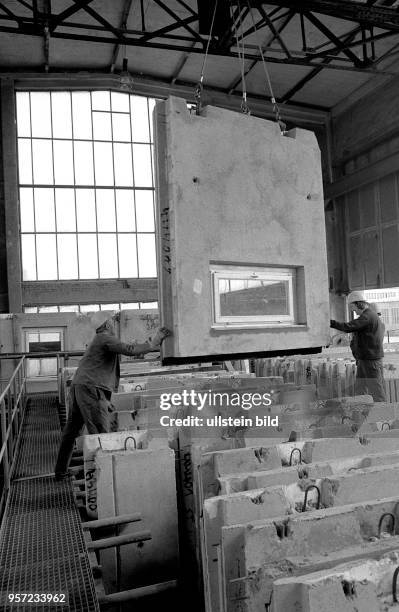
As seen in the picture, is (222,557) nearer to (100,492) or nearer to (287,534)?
(287,534)

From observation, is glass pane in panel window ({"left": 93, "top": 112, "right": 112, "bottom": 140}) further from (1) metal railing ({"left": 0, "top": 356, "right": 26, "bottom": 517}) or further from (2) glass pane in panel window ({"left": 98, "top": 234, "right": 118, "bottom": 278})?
(1) metal railing ({"left": 0, "top": 356, "right": 26, "bottom": 517})

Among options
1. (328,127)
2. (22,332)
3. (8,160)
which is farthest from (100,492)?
(328,127)

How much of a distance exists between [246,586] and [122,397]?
388 centimetres

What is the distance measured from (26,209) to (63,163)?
1.81 metres

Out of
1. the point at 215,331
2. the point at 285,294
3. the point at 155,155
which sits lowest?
the point at 215,331

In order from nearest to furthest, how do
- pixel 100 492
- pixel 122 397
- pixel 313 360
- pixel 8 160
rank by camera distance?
pixel 100 492 < pixel 122 397 < pixel 313 360 < pixel 8 160

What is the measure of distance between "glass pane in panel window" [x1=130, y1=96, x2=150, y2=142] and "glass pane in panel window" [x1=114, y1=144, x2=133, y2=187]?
1.49ft

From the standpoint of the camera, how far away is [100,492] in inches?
143

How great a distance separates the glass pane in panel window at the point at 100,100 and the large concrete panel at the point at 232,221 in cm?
1423

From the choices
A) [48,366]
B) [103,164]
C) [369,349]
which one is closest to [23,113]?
[103,164]

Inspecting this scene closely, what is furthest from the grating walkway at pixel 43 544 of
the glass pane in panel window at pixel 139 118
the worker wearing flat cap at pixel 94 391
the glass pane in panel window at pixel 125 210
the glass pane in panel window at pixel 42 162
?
the glass pane in panel window at pixel 139 118

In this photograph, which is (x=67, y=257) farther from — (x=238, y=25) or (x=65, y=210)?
(x=238, y=25)

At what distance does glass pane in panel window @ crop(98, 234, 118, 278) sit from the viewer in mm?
16672

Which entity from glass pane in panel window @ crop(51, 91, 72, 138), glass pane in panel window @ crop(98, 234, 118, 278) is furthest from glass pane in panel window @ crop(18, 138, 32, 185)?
glass pane in panel window @ crop(98, 234, 118, 278)
